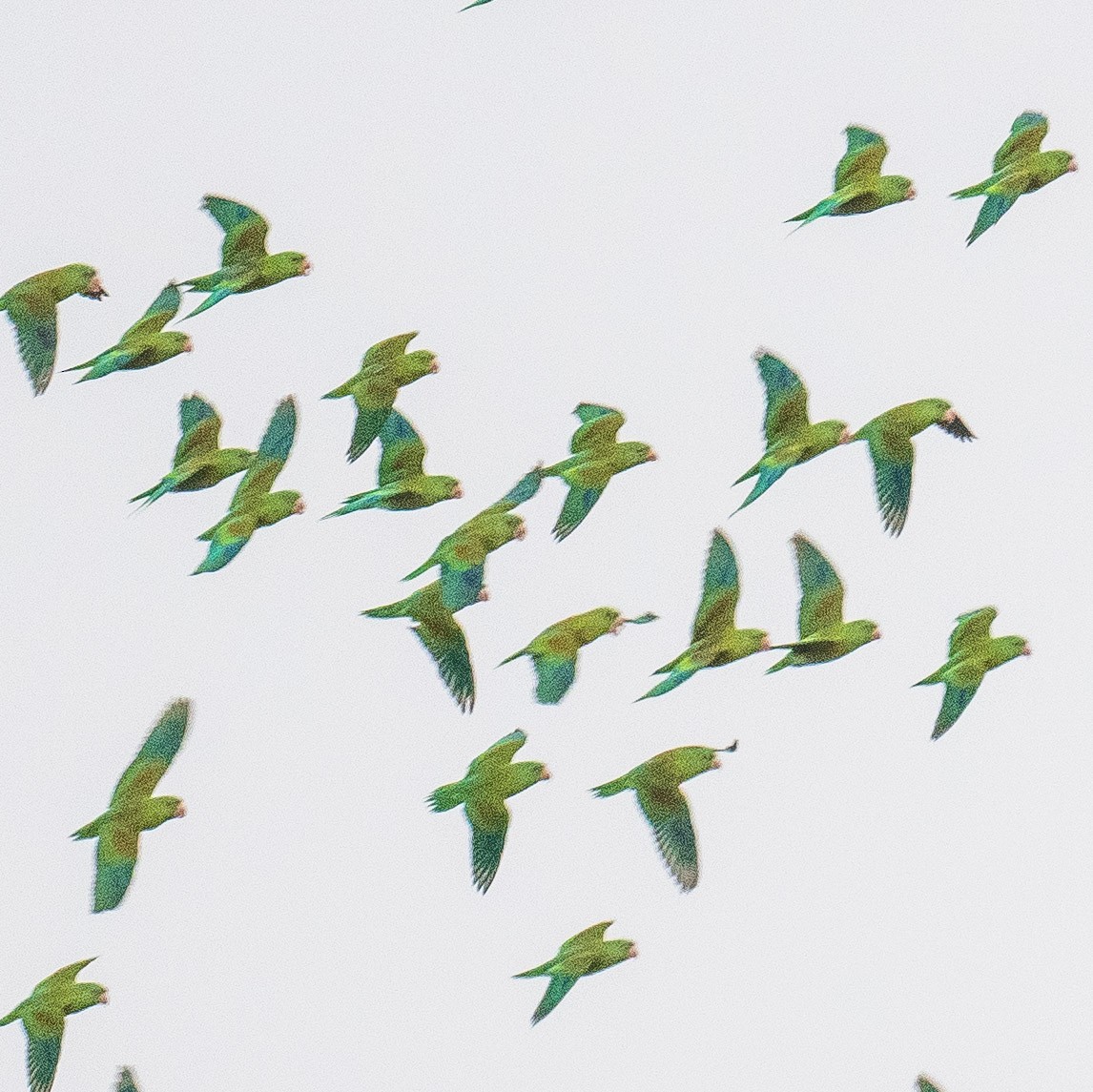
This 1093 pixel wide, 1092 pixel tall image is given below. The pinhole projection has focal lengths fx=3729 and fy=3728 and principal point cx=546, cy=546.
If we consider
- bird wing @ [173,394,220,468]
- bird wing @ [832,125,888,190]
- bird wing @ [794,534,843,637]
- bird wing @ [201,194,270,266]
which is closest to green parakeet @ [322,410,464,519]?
bird wing @ [173,394,220,468]

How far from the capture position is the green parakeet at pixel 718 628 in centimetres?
3169

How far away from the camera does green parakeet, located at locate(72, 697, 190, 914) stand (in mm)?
31406

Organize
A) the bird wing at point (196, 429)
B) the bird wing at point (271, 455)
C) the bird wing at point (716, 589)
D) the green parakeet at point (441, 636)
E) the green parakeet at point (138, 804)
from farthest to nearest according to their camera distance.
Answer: the bird wing at point (196, 429) → the bird wing at point (271, 455) → the green parakeet at point (441, 636) → the bird wing at point (716, 589) → the green parakeet at point (138, 804)

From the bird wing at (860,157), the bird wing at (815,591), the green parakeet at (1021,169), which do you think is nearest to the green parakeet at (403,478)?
the bird wing at (815,591)

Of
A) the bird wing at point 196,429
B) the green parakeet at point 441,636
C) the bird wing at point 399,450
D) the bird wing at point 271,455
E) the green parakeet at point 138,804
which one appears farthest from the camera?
the bird wing at point 399,450

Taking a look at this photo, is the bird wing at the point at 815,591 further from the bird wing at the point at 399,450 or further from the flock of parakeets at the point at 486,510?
the bird wing at the point at 399,450

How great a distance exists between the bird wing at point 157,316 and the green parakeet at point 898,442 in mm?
6048

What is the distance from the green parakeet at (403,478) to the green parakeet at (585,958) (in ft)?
13.3

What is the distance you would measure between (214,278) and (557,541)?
3.77 meters

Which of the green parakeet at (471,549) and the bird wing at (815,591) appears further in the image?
the bird wing at (815,591)

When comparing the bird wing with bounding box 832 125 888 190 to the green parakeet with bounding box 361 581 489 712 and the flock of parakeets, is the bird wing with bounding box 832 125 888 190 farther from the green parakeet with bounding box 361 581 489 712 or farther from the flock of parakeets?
the green parakeet with bounding box 361 581 489 712

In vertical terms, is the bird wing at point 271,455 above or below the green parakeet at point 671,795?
above

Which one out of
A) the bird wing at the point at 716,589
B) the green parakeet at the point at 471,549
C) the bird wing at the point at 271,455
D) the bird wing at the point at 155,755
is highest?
the bird wing at the point at 271,455

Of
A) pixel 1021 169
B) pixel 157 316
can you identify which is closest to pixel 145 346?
pixel 157 316
